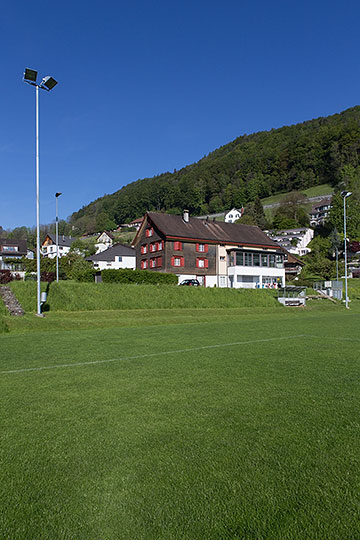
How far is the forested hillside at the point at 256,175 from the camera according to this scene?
509 ft

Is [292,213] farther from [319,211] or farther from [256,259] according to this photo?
[256,259]

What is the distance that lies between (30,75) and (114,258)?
57434 mm

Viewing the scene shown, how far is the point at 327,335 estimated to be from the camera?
14.0 meters

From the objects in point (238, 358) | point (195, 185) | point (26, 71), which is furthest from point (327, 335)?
point (195, 185)

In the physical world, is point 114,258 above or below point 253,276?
above

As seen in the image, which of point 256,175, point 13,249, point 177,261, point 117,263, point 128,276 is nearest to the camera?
point 128,276

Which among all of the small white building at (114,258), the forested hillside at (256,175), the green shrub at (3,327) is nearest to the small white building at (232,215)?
the forested hillside at (256,175)

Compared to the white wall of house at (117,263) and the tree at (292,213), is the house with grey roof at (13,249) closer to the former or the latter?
the white wall of house at (117,263)

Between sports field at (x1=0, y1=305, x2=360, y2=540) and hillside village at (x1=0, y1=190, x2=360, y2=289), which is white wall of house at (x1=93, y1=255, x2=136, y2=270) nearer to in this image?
hillside village at (x1=0, y1=190, x2=360, y2=289)

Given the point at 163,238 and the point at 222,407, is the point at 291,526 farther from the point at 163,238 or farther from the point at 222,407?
the point at 163,238

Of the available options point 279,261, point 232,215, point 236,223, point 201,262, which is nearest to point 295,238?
point 236,223

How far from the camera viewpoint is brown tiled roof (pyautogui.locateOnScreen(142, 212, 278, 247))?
168 ft

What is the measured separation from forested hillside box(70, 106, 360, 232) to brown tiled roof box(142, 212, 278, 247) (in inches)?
4005

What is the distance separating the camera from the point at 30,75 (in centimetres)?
2117
